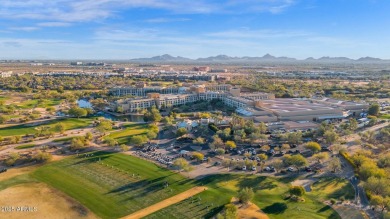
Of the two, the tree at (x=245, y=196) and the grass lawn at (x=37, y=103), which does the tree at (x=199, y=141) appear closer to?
the tree at (x=245, y=196)

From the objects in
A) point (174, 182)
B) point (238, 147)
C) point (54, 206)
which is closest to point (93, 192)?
point (54, 206)

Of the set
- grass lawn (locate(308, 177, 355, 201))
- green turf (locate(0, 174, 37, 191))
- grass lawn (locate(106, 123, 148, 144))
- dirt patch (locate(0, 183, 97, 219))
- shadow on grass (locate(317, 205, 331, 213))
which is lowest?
dirt patch (locate(0, 183, 97, 219))

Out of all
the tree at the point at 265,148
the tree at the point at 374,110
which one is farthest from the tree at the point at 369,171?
the tree at the point at 374,110

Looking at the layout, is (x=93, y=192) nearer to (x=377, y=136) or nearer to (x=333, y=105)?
(x=377, y=136)

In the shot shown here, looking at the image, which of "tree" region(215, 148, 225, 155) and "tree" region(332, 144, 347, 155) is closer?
"tree" region(215, 148, 225, 155)

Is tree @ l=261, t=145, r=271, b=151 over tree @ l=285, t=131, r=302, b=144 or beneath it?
beneath

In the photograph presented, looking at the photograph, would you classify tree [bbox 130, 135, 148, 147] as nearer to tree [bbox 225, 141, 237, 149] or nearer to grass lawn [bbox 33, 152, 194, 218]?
grass lawn [bbox 33, 152, 194, 218]

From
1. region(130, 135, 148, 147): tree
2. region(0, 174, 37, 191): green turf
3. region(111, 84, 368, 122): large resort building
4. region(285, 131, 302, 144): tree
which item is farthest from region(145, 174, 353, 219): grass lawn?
region(111, 84, 368, 122): large resort building
